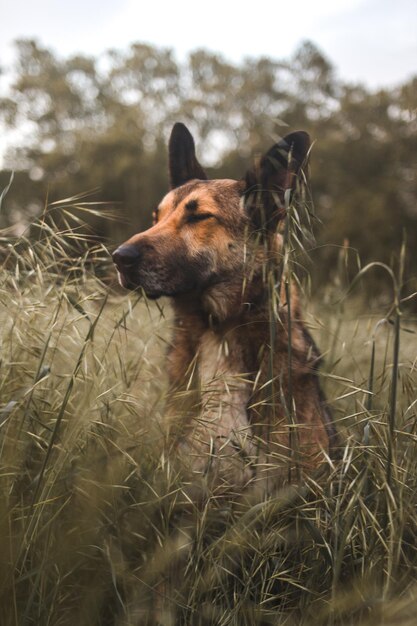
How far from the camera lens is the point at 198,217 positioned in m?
3.57

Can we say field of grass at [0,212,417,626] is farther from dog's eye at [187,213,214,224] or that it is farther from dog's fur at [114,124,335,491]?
dog's eye at [187,213,214,224]

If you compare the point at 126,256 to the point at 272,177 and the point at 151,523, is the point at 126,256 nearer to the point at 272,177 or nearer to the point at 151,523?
the point at 272,177

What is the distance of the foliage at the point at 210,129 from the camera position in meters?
19.8

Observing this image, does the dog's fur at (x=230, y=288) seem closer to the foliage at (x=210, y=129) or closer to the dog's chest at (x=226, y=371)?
the dog's chest at (x=226, y=371)

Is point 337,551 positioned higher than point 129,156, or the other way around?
point 337,551

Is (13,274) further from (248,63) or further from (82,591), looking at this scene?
(248,63)

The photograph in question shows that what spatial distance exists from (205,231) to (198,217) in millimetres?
89

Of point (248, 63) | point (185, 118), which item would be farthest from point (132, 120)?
point (248, 63)

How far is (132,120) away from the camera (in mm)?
24078

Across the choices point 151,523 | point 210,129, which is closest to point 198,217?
point 151,523

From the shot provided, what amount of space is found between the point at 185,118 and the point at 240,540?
24.7 meters

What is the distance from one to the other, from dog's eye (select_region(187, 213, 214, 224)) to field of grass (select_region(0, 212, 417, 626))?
0.96m

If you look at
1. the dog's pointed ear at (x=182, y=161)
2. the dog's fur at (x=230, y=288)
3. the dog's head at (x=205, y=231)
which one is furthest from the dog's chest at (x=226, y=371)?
the dog's pointed ear at (x=182, y=161)

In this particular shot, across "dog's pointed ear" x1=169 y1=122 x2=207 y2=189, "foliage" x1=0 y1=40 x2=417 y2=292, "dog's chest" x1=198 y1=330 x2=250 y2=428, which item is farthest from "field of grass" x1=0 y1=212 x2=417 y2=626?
"foliage" x1=0 y1=40 x2=417 y2=292
